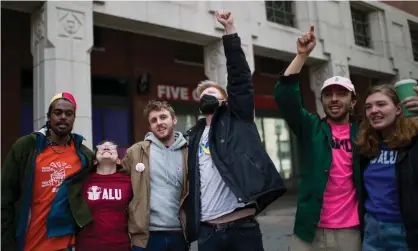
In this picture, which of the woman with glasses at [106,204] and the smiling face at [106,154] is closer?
the woman with glasses at [106,204]

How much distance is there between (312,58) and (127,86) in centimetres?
591

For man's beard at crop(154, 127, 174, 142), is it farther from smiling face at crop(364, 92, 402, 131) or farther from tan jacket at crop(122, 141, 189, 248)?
smiling face at crop(364, 92, 402, 131)

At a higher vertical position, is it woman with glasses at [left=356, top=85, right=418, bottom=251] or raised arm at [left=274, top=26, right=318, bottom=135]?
raised arm at [left=274, top=26, right=318, bottom=135]

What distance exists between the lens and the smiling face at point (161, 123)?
3115 mm

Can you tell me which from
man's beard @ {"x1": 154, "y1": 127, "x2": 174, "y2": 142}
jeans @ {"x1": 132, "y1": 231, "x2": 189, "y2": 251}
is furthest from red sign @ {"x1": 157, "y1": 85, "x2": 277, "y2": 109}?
jeans @ {"x1": 132, "y1": 231, "x2": 189, "y2": 251}

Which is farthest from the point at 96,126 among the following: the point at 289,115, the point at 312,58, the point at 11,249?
the point at 289,115

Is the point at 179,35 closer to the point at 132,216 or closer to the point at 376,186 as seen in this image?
the point at 132,216

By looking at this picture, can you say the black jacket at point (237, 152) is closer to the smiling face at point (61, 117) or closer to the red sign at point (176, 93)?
the smiling face at point (61, 117)

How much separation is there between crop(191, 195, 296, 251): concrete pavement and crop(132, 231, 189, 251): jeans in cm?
318

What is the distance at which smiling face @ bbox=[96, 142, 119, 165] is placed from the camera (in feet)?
10.2

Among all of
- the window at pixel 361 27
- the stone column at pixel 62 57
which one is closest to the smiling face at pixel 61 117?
the stone column at pixel 62 57

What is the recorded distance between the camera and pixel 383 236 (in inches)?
91.4

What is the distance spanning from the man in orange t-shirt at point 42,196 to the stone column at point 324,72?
998 cm

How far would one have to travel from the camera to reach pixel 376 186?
2.42 m
